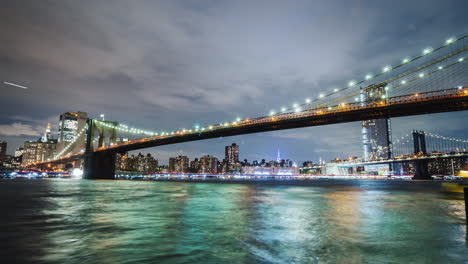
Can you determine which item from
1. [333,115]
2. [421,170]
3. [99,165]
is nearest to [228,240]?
[333,115]

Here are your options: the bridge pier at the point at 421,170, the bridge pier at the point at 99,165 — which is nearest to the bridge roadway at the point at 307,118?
the bridge pier at the point at 99,165

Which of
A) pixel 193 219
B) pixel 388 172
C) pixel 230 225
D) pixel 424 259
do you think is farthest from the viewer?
pixel 388 172

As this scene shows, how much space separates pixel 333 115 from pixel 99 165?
53809 mm

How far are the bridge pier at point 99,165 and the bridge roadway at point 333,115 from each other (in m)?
1.74

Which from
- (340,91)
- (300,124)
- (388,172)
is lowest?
(388,172)

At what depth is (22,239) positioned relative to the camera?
7.02 meters

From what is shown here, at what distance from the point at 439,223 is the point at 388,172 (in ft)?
610

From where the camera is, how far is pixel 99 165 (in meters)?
67.1

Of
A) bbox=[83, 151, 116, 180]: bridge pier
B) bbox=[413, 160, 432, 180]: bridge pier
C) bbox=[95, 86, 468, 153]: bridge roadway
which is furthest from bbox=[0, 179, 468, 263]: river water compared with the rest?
bbox=[413, 160, 432, 180]: bridge pier

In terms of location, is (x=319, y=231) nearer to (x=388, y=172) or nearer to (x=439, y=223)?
(x=439, y=223)

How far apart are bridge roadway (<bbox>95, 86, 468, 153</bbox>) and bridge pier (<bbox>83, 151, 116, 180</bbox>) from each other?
1744 millimetres

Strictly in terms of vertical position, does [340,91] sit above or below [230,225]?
above

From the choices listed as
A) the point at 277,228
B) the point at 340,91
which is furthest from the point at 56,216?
the point at 340,91

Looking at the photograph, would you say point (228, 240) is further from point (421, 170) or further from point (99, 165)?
point (421, 170)
